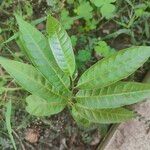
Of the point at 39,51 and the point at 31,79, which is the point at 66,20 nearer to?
the point at 39,51

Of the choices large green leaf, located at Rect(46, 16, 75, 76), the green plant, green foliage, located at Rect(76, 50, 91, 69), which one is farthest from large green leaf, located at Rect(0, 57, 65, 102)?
green foliage, located at Rect(76, 50, 91, 69)

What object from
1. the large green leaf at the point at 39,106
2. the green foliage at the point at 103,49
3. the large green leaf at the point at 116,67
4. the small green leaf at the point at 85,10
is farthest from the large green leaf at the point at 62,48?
the small green leaf at the point at 85,10

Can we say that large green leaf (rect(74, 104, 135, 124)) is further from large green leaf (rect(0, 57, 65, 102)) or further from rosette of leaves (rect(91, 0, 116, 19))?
rosette of leaves (rect(91, 0, 116, 19))

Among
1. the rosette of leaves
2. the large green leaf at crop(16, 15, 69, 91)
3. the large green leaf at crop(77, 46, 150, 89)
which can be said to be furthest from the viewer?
the rosette of leaves

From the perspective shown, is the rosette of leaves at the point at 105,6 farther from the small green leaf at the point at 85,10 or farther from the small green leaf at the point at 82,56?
the small green leaf at the point at 82,56

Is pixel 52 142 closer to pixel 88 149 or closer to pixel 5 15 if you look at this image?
pixel 88 149

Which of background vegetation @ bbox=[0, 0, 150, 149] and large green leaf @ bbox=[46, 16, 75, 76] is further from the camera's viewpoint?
background vegetation @ bbox=[0, 0, 150, 149]
